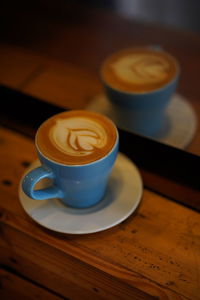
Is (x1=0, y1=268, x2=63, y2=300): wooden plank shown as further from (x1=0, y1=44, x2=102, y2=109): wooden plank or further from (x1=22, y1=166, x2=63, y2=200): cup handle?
(x1=0, y1=44, x2=102, y2=109): wooden plank

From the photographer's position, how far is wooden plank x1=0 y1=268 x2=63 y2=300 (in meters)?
0.50

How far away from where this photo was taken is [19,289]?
20.1 inches

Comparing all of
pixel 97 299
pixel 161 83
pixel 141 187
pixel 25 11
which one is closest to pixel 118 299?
pixel 97 299

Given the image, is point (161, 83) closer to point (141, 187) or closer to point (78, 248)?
point (141, 187)

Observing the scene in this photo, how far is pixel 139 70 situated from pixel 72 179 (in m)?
0.22

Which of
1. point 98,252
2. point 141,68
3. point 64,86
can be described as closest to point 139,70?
point 141,68

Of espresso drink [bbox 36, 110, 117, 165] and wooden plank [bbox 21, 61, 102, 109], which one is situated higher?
espresso drink [bbox 36, 110, 117, 165]

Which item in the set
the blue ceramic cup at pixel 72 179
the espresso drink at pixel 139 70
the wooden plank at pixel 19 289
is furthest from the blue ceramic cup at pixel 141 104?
the wooden plank at pixel 19 289

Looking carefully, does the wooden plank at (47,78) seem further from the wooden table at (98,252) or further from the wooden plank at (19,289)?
the wooden plank at (19,289)

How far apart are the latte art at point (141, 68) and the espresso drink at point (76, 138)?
0.35 feet

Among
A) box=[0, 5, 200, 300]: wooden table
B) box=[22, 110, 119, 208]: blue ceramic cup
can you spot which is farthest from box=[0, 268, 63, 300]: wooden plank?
box=[22, 110, 119, 208]: blue ceramic cup

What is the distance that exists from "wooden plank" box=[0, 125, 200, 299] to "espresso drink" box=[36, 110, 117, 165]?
107 millimetres

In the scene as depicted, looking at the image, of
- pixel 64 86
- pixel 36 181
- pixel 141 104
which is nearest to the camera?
pixel 36 181

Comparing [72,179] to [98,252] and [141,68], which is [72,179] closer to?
[98,252]
